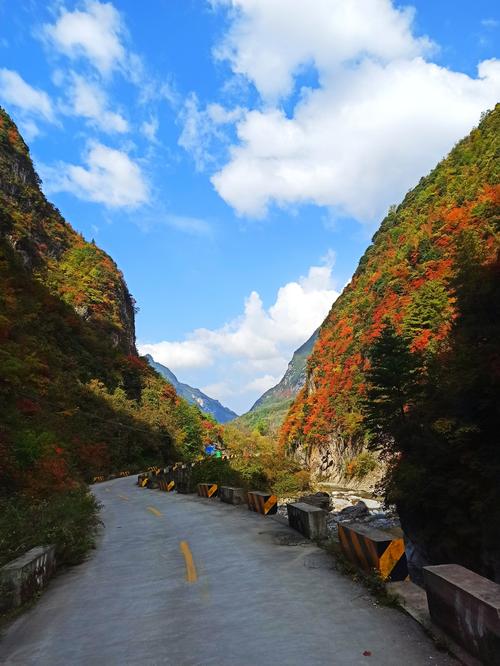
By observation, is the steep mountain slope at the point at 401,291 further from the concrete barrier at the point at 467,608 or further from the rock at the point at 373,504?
the concrete barrier at the point at 467,608

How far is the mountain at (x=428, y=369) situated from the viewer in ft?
46.7

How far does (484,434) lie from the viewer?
14.8 meters

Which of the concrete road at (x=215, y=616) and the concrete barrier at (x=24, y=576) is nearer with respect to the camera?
the concrete road at (x=215, y=616)

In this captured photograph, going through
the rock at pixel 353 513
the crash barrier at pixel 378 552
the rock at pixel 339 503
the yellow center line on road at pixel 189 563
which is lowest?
the rock at pixel 339 503

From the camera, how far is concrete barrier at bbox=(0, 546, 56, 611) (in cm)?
695

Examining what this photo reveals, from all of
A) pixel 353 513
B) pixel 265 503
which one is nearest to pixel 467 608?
pixel 265 503

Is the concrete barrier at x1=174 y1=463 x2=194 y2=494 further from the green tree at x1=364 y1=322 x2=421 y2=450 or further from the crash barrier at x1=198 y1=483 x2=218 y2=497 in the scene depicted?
the green tree at x1=364 y1=322 x2=421 y2=450

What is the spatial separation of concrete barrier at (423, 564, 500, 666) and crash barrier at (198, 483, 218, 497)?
689 inches

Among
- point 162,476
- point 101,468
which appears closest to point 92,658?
point 162,476

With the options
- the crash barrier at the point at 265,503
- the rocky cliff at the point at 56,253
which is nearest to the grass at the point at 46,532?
the crash barrier at the point at 265,503

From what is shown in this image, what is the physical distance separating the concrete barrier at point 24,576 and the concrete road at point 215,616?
29 centimetres

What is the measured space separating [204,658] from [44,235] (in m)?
88.5

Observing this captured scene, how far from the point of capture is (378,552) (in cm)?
668

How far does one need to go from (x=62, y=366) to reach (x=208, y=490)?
37.6 metres
